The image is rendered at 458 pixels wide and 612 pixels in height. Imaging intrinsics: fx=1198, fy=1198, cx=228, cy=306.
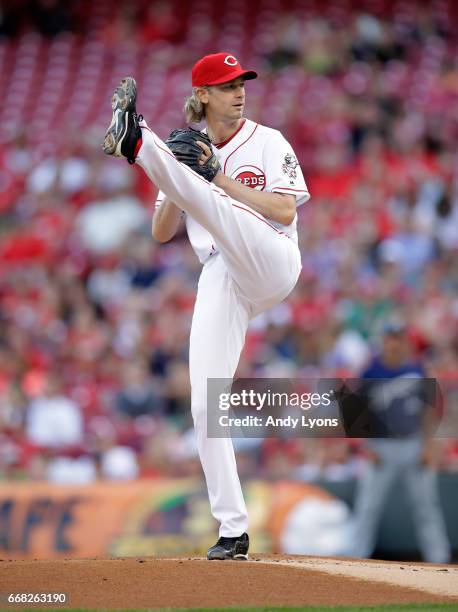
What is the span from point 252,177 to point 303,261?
5.81m

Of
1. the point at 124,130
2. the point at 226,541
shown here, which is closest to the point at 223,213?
the point at 124,130

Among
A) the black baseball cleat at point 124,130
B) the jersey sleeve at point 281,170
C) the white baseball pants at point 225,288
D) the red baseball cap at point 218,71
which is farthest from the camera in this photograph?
the red baseball cap at point 218,71

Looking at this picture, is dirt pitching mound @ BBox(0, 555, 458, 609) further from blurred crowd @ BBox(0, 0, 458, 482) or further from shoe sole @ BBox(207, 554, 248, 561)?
blurred crowd @ BBox(0, 0, 458, 482)

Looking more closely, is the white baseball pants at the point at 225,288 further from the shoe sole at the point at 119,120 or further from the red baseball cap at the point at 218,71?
the red baseball cap at the point at 218,71

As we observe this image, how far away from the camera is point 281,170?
540cm

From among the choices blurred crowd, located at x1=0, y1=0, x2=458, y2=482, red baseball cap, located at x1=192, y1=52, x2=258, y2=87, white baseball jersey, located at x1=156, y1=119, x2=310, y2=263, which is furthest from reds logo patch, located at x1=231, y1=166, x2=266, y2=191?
blurred crowd, located at x1=0, y1=0, x2=458, y2=482

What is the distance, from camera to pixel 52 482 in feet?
29.6

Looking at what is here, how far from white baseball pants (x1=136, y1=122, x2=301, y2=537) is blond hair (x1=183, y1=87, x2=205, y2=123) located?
21.2 inches

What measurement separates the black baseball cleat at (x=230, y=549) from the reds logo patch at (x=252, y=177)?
62.8 inches

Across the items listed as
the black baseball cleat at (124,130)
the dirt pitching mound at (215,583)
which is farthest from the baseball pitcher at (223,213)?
the dirt pitching mound at (215,583)

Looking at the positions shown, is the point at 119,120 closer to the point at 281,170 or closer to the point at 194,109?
the point at 194,109

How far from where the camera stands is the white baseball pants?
202 inches

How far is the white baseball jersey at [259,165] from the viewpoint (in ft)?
17.7

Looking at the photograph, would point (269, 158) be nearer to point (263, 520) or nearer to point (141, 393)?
point (263, 520)
